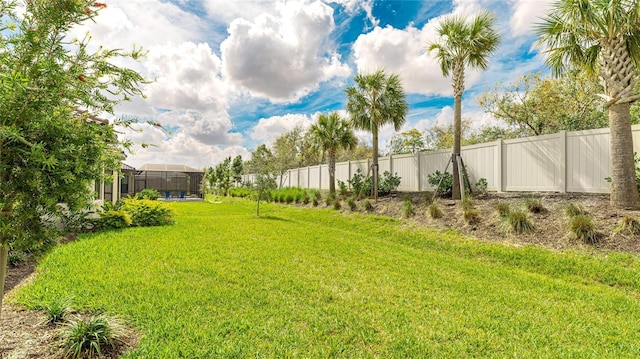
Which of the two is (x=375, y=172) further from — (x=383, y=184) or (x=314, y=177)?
(x=314, y=177)

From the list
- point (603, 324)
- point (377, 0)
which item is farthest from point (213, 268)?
point (377, 0)

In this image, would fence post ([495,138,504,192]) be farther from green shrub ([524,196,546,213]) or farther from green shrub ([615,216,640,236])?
green shrub ([615,216,640,236])

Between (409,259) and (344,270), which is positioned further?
(409,259)

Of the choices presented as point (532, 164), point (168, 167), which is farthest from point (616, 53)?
point (168, 167)

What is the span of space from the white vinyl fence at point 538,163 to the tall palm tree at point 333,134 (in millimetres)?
4897

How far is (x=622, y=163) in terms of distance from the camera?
617cm

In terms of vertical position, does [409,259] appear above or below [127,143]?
below

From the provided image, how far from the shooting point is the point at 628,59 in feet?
21.2

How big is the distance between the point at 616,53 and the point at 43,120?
9528mm

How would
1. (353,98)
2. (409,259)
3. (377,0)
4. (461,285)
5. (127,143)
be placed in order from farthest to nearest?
1. (353,98)
2. (377,0)
3. (409,259)
4. (461,285)
5. (127,143)

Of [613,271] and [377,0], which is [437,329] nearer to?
[613,271]

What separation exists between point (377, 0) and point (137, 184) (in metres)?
23.7

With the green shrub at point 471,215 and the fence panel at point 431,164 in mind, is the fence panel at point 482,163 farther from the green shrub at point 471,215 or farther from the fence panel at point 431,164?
the green shrub at point 471,215

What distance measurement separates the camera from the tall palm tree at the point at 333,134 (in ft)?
55.0
